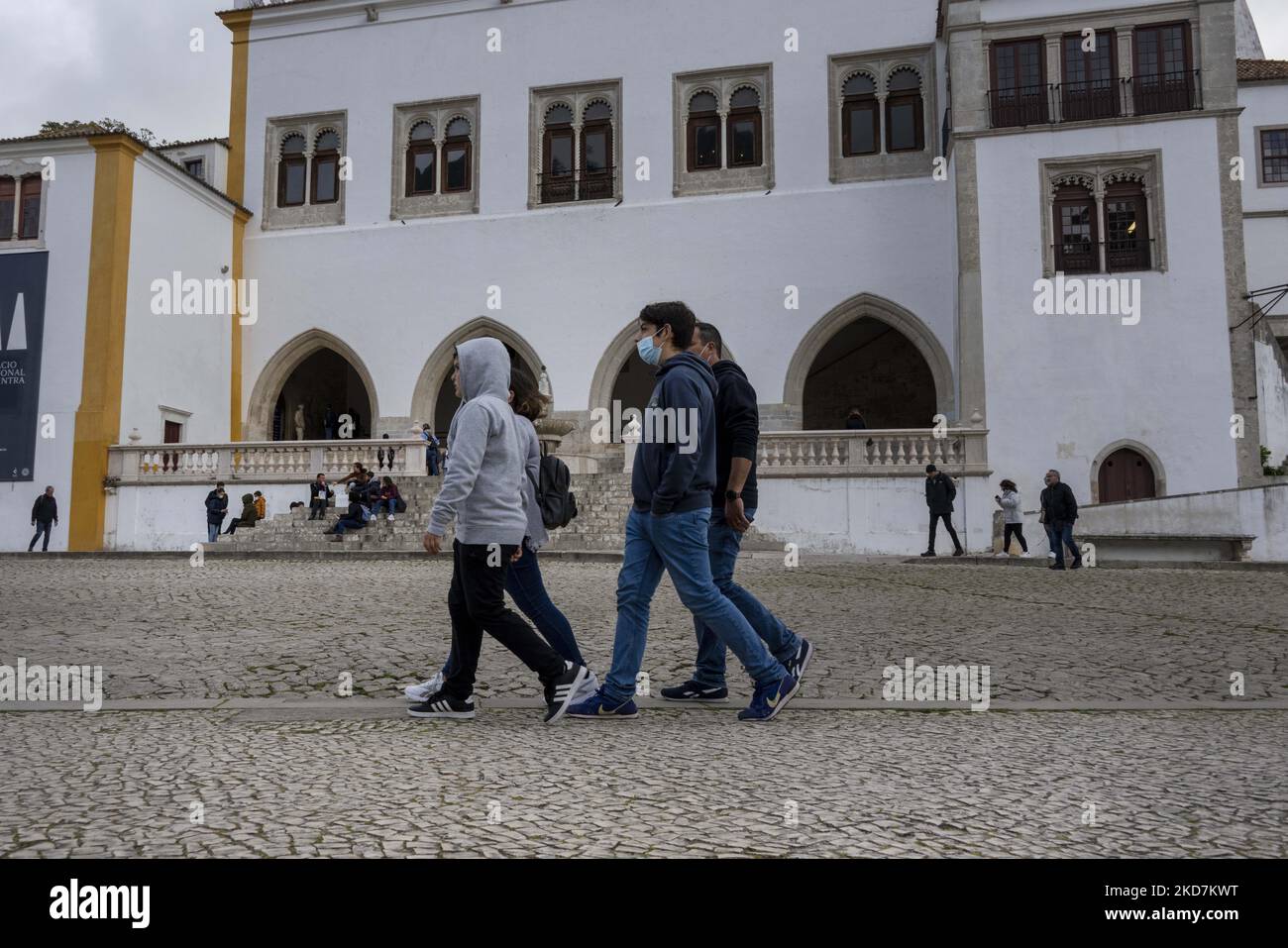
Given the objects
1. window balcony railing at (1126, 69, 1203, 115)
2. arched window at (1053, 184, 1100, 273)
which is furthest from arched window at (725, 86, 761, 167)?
window balcony railing at (1126, 69, 1203, 115)

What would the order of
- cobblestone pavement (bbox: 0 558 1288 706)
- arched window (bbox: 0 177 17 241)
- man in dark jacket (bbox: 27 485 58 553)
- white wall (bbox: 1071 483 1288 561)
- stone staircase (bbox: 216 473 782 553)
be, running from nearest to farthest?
cobblestone pavement (bbox: 0 558 1288 706) → white wall (bbox: 1071 483 1288 561) → stone staircase (bbox: 216 473 782 553) → man in dark jacket (bbox: 27 485 58 553) → arched window (bbox: 0 177 17 241)

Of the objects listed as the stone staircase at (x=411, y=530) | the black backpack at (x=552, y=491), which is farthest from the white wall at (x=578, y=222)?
the black backpack at (x=552, y=491)

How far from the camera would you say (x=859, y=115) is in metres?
23.5

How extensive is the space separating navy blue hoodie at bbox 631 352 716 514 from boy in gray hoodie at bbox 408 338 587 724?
55 cm

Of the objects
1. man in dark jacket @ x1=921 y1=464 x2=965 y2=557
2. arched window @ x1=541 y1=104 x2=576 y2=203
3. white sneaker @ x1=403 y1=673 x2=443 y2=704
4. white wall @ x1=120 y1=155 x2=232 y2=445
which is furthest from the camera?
arched window @ x1=541 y1=104 x2=576 y2=203

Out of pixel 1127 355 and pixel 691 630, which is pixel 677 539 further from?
pixel 1127 355

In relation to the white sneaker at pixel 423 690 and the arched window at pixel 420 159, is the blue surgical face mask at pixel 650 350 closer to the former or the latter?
the white sneaker at pixel 423 690

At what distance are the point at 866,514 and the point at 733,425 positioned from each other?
15.2 meters

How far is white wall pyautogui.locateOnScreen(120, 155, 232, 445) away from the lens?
74.0ft

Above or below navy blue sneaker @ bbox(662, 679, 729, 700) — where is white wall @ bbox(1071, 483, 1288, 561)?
above

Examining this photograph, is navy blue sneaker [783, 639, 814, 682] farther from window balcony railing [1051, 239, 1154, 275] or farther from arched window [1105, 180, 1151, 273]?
arched window [1105, 180, 1151, 273]

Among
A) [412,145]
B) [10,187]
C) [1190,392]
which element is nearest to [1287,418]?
[1190,392]
